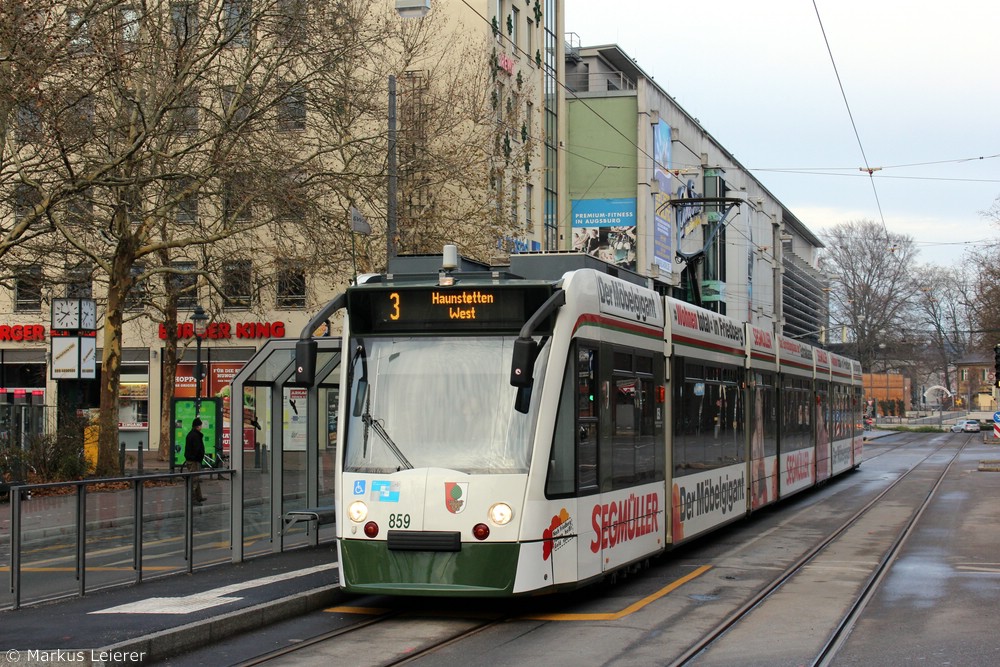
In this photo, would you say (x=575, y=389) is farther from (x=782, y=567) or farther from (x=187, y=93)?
(x=187, y=93)

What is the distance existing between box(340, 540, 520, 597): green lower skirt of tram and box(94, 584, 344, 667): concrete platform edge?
2.14 ft

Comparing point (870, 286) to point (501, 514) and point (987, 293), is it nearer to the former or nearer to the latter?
point (987, 293)

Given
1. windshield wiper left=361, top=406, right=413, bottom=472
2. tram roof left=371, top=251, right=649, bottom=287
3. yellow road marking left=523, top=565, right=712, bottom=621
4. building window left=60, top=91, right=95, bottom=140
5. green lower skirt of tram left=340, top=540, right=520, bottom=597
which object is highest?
building window left=60, top=91, right=95, bottom=140

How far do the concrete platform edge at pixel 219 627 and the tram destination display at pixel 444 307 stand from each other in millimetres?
2419

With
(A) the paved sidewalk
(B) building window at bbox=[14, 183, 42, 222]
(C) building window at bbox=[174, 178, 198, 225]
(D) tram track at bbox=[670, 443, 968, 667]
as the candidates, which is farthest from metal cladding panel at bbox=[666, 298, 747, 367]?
(B) building window at bbox=[14, 183, 42, 222]

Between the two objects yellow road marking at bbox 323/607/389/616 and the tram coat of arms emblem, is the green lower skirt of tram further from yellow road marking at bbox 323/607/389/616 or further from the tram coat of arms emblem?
yellow road marking at bbox 323/607/389/616

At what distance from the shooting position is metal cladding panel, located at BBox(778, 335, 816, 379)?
2231cm

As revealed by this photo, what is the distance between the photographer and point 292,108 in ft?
91.7

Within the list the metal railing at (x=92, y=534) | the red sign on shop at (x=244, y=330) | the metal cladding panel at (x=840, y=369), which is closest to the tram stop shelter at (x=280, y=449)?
the metal railing at (x=92, y=534)

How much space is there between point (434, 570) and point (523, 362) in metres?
2.02

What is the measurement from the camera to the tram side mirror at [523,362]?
9562 mm

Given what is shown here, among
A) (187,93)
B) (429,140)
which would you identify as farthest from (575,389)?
(429,140)

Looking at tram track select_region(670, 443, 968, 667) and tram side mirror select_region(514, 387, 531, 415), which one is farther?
tram side mirror select_region(514, 387, 531, 415)

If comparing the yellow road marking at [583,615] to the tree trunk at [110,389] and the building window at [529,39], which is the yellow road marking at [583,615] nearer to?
the tree trunk at [110,389]
